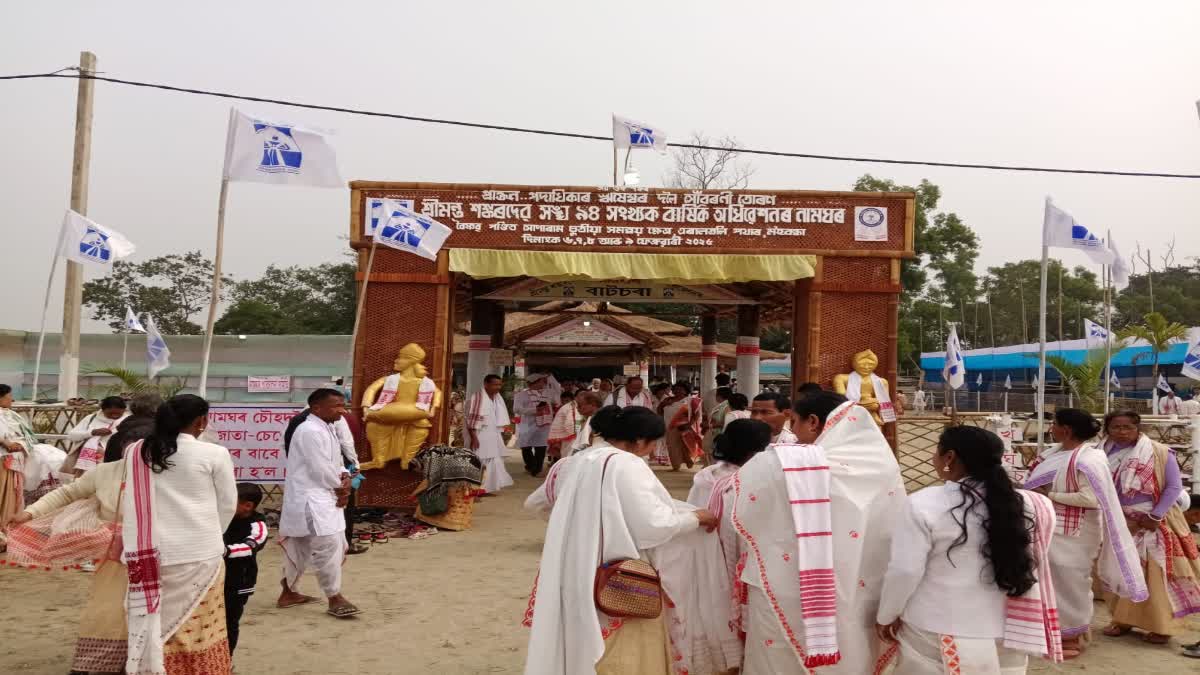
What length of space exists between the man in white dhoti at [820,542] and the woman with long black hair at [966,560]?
25cm

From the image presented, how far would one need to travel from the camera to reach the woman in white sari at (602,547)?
341 centimetres

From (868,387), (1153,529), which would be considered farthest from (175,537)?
(868,387)

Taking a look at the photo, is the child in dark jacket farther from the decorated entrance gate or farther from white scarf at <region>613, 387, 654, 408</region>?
white scarf at <region>613, 387, 654, 408</region>

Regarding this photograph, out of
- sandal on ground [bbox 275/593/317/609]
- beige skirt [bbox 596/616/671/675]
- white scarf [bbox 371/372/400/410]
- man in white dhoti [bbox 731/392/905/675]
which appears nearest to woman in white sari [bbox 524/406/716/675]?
beige skirt [bbox 596/616/671/675]

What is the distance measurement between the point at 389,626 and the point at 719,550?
2.68m

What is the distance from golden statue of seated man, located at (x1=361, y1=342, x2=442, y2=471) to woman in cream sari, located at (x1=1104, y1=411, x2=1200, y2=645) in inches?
252

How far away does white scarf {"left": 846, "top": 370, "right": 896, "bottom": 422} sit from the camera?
10094 mm

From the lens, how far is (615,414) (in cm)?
364

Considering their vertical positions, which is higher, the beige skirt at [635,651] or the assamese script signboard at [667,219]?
the assamese script signboard at [667,219]

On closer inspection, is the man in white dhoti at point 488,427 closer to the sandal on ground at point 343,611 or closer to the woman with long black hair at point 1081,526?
the sandal on ground at point 343,611

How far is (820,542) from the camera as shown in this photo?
11.0 ft

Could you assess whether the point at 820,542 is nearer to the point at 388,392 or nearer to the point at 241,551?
the point at 241,551

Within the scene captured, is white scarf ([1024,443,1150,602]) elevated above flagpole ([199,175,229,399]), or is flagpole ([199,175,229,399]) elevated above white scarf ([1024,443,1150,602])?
flagpole ([199,175,229,399])

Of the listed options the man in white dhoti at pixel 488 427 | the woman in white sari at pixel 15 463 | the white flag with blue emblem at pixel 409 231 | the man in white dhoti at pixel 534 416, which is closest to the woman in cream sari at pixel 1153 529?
the white flag with blue emblem at pixel 409 231
